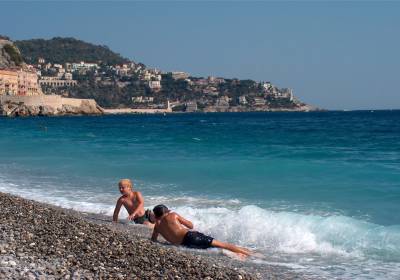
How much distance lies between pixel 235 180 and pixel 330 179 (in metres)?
2.67

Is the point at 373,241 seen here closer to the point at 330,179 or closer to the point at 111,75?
the point at 330,179

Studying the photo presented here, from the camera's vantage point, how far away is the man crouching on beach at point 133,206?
35.7 ft

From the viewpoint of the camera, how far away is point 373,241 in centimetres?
927

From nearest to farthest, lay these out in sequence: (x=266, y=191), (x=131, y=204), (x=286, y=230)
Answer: (x=286, y=230) < (x=131, y=204) < (x=266, y=191)

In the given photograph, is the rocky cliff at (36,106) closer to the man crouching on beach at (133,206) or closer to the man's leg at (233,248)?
the man crouching on beach at (133,206)

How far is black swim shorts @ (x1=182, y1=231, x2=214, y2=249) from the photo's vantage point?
8.62 metres

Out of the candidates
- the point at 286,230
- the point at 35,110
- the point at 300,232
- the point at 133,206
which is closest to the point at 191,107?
the point at 35,110

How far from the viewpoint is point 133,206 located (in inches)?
441

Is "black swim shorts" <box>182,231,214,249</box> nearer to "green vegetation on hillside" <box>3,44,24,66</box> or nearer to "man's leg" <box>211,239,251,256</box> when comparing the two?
"man's leg" <box>211,239,251,256</box>

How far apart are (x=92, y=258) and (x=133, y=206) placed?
4680 mm

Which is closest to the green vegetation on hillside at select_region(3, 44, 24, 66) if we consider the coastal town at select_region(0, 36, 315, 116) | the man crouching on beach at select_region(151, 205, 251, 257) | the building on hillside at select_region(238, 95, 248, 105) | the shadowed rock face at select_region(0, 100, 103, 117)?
the shadowed rock face at select_region(0, 100, 103, 117)

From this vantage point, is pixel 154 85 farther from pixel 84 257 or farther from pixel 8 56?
pixel 84 257

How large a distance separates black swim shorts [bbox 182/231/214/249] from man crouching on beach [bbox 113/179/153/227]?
6.80ft

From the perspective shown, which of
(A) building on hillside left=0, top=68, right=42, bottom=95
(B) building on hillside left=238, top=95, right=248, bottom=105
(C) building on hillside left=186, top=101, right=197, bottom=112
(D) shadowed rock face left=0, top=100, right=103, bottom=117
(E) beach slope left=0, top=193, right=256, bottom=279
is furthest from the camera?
(B) building on hillside left=238, top=95, right=248, bottom=105
